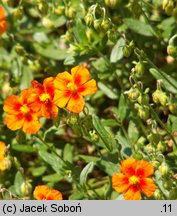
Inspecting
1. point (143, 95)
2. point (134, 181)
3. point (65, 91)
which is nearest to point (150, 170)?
point (134, 181)

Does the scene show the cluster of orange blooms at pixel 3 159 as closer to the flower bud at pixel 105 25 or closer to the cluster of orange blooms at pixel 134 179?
Result: the cluster of orange blooms at pixel 134 179

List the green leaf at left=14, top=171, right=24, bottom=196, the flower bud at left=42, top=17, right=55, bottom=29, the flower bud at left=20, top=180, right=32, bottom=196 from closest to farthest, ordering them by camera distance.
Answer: the flower bud at left=20, top=180, right=32, bottom=196 < the green leaf at left=14, top=171, right=24, bottom=196 < the flower bud at left=42, top=17, right=55, bottom=29

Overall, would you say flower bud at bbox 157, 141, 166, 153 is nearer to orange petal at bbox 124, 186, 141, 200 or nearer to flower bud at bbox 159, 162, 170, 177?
flower bud at bbox 159, 162, 170, 177

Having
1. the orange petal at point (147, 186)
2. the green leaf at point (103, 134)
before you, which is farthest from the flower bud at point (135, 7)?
the orange petal at point (147, 186)

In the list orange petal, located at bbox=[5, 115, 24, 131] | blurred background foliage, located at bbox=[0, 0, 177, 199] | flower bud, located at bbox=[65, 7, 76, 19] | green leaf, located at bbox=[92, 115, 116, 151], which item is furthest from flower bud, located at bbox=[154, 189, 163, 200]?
flower bud, located at bbox=[65, 7, 76, 19]

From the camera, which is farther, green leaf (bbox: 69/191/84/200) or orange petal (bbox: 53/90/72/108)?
green leaf (bbox: 69/191/84/200)
